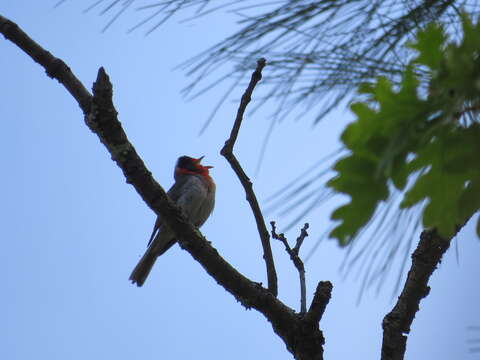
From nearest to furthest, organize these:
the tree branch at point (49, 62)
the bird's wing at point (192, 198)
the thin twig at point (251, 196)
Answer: the tree branch at point (49, 62) < the thin twig at point (251, 196) < the bird's wing at point (192, 198)

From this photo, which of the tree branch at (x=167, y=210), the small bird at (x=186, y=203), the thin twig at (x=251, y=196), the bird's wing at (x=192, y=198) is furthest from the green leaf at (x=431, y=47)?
the bird's wing at (x=192, y=198)

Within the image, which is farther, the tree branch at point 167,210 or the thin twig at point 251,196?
the thin twig at point 251,196

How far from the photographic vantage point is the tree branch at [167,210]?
2.79 metres

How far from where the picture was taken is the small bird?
261 inches

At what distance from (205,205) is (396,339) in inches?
176

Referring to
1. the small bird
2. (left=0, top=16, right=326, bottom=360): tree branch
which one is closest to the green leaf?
(left=0, top=16, right=326, bottom=360): tree branch

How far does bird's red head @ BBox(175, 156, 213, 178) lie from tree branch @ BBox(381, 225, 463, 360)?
4918 millimetres

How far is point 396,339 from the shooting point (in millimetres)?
2865

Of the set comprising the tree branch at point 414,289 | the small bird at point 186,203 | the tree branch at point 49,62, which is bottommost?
the tree branch at point 414,289

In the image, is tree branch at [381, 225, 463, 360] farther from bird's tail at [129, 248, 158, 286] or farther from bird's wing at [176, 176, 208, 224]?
bird's wing at [176, 176, 208, 224]

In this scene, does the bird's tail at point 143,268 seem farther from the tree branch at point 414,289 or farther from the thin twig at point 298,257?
the tree branch at point 414,289

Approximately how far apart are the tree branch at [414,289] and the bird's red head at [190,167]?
16.1 feet

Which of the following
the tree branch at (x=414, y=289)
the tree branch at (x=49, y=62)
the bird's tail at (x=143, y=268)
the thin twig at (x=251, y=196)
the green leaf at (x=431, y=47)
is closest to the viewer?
the green leaf at (x=431, y=47)

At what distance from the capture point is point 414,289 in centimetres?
295
